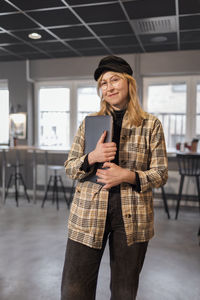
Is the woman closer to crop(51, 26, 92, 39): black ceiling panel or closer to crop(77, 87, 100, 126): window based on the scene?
crop(51, 26, 92, 39): black ceiling panel

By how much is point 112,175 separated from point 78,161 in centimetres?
16

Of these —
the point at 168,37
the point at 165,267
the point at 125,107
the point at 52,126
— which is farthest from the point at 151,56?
the point at 125,107

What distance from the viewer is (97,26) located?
378cm

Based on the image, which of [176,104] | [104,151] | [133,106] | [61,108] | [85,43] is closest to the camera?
[104,151]

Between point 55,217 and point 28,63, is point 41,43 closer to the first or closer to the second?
point 28,63

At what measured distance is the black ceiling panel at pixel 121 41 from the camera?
13.9 feet

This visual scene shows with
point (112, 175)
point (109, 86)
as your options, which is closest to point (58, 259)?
point (112, 175)

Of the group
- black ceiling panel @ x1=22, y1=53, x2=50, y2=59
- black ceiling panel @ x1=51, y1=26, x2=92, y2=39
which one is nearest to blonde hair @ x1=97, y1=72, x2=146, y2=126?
black ceiling panel @ x1=51, y1=26, x2=92, y2=39

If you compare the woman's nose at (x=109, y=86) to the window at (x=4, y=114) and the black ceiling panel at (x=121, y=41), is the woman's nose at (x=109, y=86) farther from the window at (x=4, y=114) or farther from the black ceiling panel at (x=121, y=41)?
the window at (x=4, y=114)

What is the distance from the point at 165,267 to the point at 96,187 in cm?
174

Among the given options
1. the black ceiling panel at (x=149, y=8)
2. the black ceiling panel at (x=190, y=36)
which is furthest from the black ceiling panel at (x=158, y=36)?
the black ceiling panel at (x=149, y=8)

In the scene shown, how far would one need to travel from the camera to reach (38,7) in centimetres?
323

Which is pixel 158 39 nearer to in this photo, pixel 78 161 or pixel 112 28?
pixel 112 28

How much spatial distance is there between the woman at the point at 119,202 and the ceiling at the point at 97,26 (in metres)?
2.42
